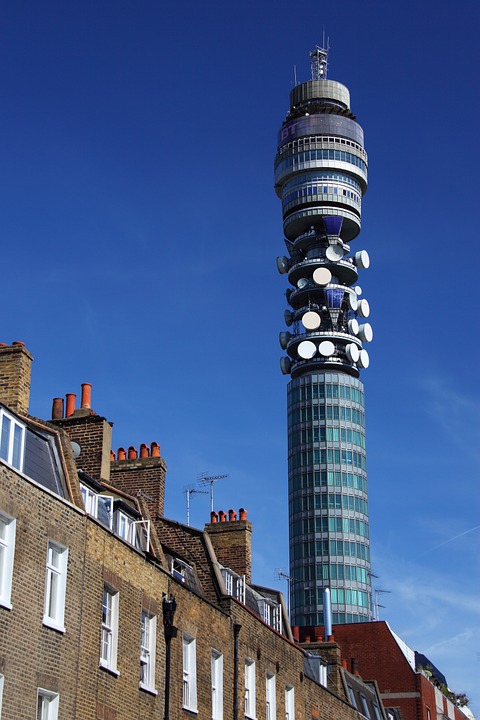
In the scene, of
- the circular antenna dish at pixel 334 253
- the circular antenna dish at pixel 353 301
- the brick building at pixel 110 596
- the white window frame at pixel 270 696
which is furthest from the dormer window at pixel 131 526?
the circular antenna dish at pixel 334 253

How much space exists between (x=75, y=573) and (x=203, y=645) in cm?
786

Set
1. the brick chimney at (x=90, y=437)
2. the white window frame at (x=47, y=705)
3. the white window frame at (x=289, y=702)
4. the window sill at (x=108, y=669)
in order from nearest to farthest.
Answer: the white window frame at (x=47, y=705), the window sill at (x=108, y=669), the brick chimney at (x=90, y=437), the white window frame at (x=289, y=702)

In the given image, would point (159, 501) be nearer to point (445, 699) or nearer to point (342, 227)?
point (445, 699)

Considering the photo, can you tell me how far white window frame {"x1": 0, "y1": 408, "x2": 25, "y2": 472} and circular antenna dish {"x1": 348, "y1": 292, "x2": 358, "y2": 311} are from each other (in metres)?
162

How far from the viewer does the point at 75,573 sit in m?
24.2

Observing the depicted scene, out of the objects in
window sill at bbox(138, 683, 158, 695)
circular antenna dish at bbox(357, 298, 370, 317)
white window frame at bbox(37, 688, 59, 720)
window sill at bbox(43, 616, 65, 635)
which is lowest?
white window frame at bbox(37, 688, 59, 720)

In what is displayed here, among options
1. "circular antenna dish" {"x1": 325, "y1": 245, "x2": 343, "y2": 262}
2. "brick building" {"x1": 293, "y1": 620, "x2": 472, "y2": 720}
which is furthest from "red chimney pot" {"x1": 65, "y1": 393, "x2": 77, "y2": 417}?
"circular antenna dish" {"x1": 325, "y1": 245, "x2": 343, "y2": 262}

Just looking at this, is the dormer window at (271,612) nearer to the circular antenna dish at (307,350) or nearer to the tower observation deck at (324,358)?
the tower observation deck at (324,358)

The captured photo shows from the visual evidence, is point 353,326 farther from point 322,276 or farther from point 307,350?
point 322,276

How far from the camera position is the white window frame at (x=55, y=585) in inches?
912

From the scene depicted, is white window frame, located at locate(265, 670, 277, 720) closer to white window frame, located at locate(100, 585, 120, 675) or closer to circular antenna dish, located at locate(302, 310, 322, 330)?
white window frame, located at locate(100, 585, 120, 675)

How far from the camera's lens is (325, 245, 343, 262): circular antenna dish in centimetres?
18412

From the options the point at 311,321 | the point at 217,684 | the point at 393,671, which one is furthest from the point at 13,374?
the point at 311,321

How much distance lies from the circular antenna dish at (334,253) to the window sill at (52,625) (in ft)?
535
